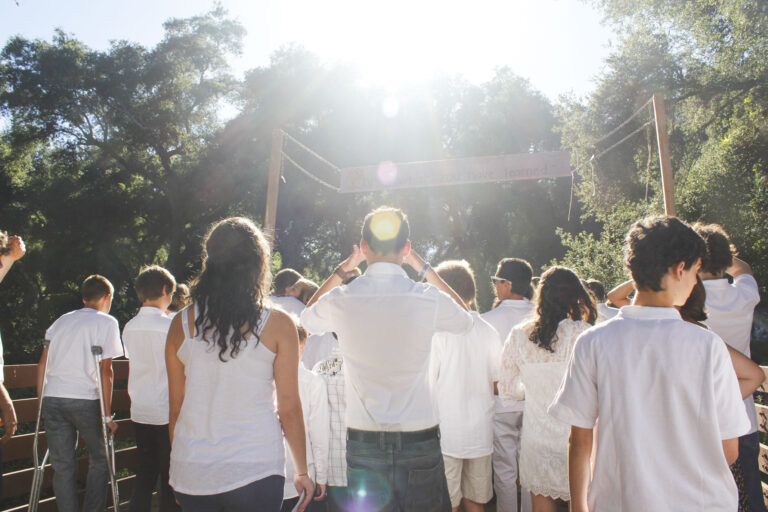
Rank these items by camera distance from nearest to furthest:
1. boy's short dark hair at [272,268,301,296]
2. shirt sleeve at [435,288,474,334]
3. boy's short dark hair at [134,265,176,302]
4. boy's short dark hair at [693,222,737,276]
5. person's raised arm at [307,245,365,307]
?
shirt sleeve at [435,288,474,334], person's raised arm at [307,245,365,307], boy's short dark hair at [693,222,737,276], boy's short dark hair at [134,265,176,302], boy's short dark hair at [272,268,301,296]

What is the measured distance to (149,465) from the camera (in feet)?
14.5

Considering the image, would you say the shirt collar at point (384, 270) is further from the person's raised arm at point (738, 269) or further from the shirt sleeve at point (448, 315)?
the person's raised arm at point (738, 269)

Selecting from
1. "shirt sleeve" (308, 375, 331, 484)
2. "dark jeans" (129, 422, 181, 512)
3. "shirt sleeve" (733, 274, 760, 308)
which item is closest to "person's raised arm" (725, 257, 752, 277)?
"shirt sleeve" (733, 274, 760, 308)

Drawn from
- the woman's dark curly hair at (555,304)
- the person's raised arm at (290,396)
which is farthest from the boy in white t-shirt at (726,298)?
the person's raised arm at (290,396)

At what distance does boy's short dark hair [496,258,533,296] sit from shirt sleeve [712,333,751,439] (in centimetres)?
259

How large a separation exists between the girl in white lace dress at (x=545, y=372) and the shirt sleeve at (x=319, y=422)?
1.10m

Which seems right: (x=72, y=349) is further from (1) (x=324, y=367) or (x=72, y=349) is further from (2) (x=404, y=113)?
(2) (x=404, y=113)

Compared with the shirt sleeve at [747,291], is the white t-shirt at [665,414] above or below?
below

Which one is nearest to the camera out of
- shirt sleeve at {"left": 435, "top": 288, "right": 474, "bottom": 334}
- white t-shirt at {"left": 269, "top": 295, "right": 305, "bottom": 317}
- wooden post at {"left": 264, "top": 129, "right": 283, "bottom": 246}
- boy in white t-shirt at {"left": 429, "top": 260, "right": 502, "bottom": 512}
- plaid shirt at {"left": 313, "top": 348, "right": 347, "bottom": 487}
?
shirt sleeve at {"left": 435, "top": 288, "right": 474, "bottom": 334}

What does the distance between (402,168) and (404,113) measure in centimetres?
1904

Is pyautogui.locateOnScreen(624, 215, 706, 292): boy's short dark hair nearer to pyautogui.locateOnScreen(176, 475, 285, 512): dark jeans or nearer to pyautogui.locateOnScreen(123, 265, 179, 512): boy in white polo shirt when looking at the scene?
pyautogui.locateOnScreen(176, 475, 285, 512): dark jeans

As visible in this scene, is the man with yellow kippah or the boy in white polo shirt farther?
the boy in white polo shirt

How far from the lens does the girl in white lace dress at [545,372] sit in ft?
10.9

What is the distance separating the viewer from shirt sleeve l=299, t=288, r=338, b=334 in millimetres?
2793
